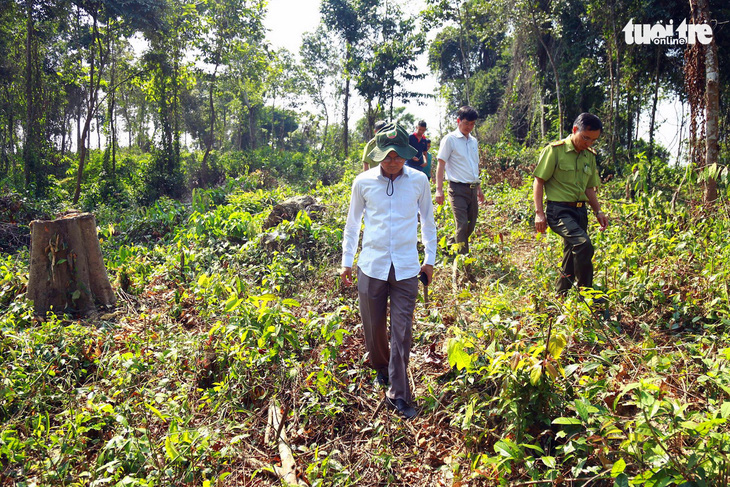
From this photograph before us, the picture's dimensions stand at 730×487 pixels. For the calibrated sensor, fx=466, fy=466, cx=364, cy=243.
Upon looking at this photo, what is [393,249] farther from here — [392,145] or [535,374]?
[535,374]

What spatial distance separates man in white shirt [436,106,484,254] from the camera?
5125 millimetres

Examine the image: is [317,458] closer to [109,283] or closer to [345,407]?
[345,407]

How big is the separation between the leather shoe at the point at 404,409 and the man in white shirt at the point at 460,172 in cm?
245

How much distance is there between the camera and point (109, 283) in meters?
5.24

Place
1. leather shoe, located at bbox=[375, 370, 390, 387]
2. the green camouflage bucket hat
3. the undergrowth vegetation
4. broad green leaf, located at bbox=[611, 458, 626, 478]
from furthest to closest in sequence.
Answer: leather shoe, located at bbox=[375, 370, 390, 387] < the green camouflage bucket hat < the undergrowth vegetation < broad green leaf, located at bbox=[611, 458, 626, 478]

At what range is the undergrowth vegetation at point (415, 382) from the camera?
2271 mm

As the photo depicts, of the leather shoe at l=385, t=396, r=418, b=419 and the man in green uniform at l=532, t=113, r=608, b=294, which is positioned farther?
the man in green uniform at l=532, t=113, r=608, b=294

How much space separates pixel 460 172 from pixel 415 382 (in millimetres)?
2586

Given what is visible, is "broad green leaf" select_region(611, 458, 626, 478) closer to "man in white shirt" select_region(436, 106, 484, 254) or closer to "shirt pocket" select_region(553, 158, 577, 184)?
"shirt pocket" select_region(553, 158, 577, 184)

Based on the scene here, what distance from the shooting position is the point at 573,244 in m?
4.03

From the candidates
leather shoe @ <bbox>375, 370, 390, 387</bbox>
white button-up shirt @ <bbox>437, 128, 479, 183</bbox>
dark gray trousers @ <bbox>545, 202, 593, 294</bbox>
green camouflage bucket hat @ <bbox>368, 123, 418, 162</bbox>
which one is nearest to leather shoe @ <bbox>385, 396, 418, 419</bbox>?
leather shoe @ <bbox>375, 370, 390, 387</bbox>

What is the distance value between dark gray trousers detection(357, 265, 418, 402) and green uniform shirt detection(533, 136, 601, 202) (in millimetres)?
1912

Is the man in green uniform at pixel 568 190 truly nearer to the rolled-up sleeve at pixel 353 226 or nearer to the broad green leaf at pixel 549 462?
the rolled-up sleeve at pixel 353 226

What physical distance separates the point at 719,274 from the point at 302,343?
10.8 feet
